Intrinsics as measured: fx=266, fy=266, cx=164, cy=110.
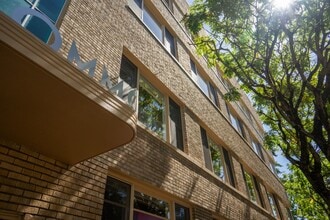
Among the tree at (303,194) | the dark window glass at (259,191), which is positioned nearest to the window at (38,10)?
the dark window glass at (259,191)

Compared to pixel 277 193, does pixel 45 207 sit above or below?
below

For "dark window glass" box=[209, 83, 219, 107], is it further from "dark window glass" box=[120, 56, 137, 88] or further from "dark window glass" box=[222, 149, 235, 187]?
"dark window glass" box=[120, 56, 137, 88]

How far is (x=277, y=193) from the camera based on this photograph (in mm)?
18266

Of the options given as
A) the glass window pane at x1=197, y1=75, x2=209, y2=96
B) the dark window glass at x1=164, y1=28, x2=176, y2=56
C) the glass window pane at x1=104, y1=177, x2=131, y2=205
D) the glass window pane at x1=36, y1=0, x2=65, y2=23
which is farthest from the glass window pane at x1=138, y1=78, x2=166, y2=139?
the glass window pane at x1=197, y1=75, x2=209, y2=96

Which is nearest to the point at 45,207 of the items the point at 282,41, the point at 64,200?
the point at 64,200

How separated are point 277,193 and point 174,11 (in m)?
13.8

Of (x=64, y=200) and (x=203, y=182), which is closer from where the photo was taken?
(x=64, y=200)

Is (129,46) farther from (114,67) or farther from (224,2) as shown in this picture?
(224,2)

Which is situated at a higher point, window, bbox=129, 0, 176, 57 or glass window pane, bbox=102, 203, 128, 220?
window, bbox=129, 0, 176, 57

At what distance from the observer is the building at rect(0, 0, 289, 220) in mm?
2863

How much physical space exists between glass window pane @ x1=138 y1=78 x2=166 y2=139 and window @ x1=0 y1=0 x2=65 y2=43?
303 centimetres

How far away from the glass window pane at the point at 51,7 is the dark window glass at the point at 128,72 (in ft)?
7.16

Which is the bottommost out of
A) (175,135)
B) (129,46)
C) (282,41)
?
(175,135)

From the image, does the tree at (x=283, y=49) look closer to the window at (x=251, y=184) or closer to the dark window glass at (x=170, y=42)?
the dark window glass at (x=170, y=42)
